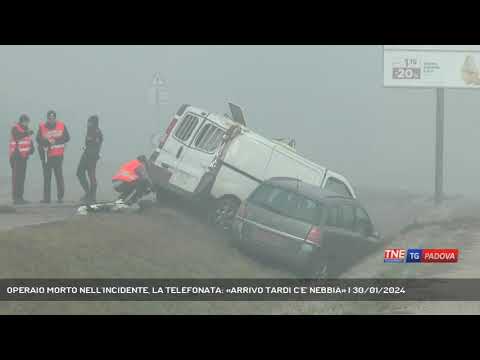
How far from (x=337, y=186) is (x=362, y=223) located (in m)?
1.50

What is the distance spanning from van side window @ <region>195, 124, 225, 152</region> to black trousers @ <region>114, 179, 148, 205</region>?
49.0 inches

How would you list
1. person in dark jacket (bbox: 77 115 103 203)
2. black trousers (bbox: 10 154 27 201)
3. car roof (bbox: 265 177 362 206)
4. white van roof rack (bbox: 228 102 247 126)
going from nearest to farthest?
1. car roof (bbox: 265 177 362 206)
2. white van roof rack (bbox: 228 102 247 126)
3. person in dark jacket (bbox: 77 115 103 203)
4. black trousers (bbox: 10 154 27 201)

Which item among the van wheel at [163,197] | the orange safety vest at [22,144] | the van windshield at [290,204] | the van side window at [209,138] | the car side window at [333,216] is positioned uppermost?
the van side window at [209,138]

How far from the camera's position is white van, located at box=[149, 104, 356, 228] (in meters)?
15.4

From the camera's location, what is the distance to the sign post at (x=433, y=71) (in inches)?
725

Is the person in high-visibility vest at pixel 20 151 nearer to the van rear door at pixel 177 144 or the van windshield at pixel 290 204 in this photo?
the van rear door at pixel 177 144

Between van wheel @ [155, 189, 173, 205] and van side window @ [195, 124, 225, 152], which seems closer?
van side window @ [195, 124, 225, 152]

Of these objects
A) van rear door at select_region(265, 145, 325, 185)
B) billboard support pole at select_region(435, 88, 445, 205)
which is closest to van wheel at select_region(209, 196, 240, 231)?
van rear door at select_region(265, 145, 325, 185)

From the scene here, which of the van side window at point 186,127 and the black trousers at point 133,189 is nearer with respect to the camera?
the black trousers at point 133,189

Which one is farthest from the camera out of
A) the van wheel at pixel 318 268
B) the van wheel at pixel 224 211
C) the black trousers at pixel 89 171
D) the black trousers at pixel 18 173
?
the black trousers at pixel 18 173

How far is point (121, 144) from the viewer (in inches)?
941

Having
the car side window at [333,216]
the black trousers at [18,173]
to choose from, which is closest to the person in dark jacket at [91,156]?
the black trousers at [18,173]

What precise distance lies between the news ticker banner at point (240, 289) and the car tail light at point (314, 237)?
3.18 feet

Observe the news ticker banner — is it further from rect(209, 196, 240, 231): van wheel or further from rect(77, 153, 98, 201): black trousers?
rect(77, 153, 98, 201): black trousers
